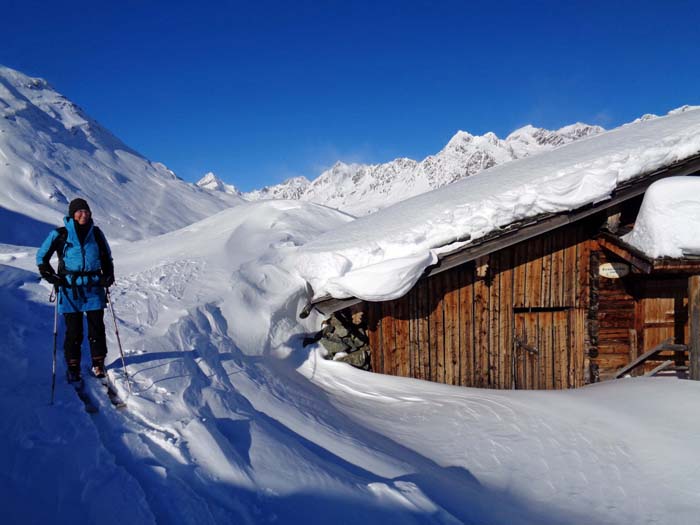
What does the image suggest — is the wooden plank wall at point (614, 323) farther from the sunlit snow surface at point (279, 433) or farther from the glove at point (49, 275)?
the glove at point (49, 275)

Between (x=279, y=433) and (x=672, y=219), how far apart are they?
5.85m

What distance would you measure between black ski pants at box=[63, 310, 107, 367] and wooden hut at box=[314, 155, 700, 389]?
4.06 m

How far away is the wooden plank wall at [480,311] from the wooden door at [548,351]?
0.09 m

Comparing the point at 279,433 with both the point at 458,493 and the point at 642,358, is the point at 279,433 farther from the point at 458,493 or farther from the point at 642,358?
the point at 642,358

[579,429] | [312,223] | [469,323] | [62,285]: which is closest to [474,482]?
[579,429]

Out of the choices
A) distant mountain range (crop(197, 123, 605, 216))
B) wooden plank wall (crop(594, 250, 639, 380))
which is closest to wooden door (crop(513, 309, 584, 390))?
wooden plank wall (crop(594, 250, 639, 380))

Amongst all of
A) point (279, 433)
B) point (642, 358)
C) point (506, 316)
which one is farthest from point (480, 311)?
point (279, 433)

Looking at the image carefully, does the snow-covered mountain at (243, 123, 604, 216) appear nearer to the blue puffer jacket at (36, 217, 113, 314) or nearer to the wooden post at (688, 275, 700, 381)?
the wooden post at (688, 275, 700, 381)

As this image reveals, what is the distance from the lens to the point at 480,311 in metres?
6.87

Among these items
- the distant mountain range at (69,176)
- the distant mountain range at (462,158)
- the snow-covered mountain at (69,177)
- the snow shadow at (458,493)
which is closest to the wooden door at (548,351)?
the snow shadow at (458,493)

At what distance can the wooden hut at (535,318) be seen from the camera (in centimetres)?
664

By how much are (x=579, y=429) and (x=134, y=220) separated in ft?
125

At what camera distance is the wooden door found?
696 centimetres

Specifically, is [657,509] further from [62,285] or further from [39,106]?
[39,106]
